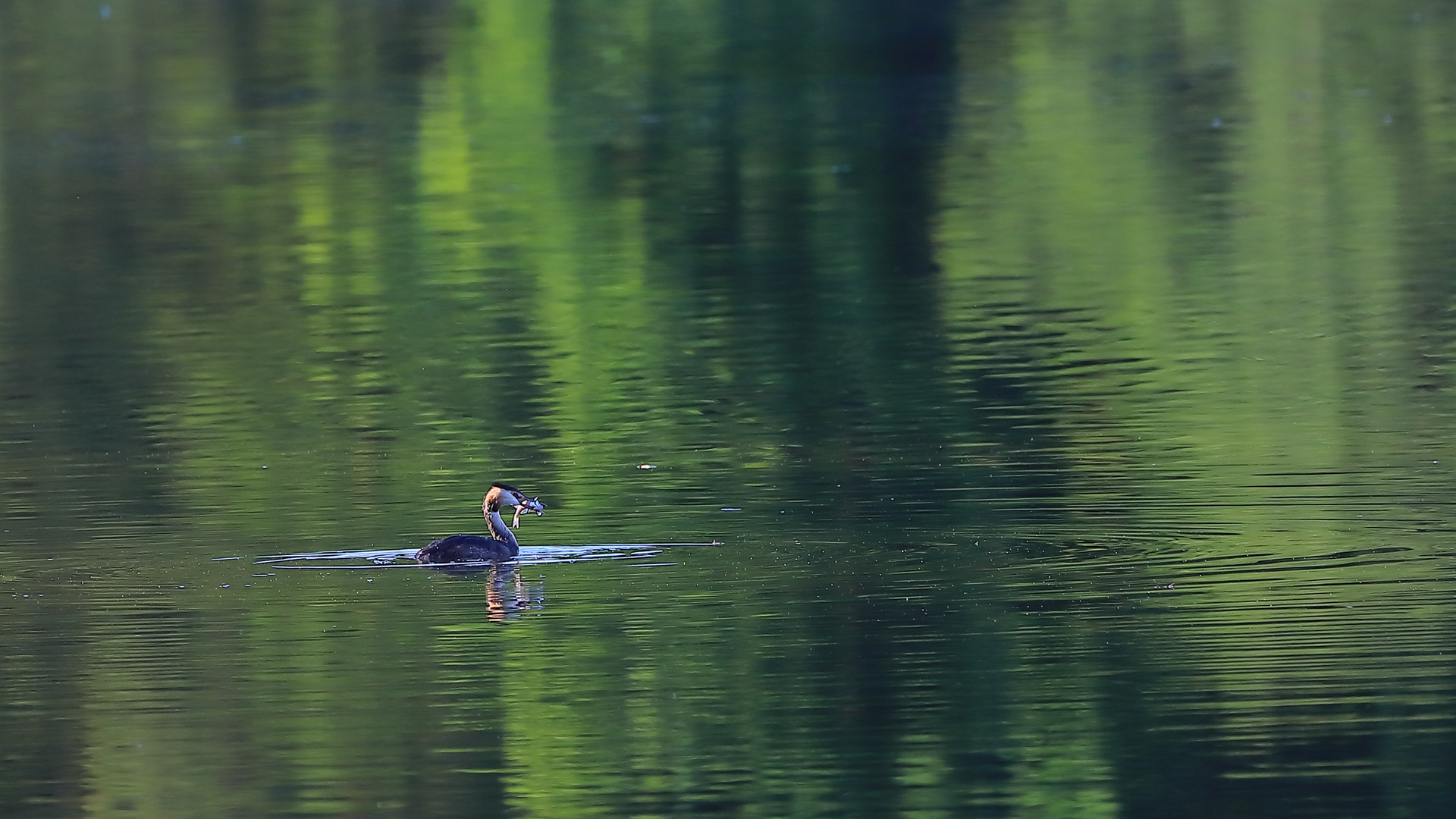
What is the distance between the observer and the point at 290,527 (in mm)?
15609

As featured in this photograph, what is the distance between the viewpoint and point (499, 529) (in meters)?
14.8

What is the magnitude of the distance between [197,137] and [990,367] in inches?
891

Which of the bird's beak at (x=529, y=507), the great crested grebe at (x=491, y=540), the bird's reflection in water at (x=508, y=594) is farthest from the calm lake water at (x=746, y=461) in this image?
the bird's beak at (x=529, y=507)

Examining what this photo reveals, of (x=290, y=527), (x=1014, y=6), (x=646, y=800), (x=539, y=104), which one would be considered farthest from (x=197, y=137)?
(x=646, y=800)

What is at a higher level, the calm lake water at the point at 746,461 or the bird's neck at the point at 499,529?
the bird's neck at the point at 499,529

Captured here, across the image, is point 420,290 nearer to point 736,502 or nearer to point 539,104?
point 736,502

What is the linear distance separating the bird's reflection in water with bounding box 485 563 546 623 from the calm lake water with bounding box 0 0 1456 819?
0.13ft

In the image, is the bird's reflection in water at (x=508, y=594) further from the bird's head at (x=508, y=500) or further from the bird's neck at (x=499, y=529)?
the bird's head at (x=508, y=500)

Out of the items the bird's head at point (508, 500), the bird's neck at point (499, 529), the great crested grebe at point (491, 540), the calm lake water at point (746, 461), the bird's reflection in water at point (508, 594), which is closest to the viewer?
the calm lake water at point (746, 461)

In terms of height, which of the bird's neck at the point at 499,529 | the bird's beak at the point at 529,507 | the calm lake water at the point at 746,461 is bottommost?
the calm lake water at the point at 746,461

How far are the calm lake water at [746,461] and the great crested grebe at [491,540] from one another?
0.14 metres

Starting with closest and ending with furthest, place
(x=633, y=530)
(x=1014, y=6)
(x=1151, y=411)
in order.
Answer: (x=633, y=530)
(x=1151, y=411)
(x=1014, y=6)

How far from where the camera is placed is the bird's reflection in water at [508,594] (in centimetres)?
1343

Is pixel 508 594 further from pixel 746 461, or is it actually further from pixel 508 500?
pixel 746 461
